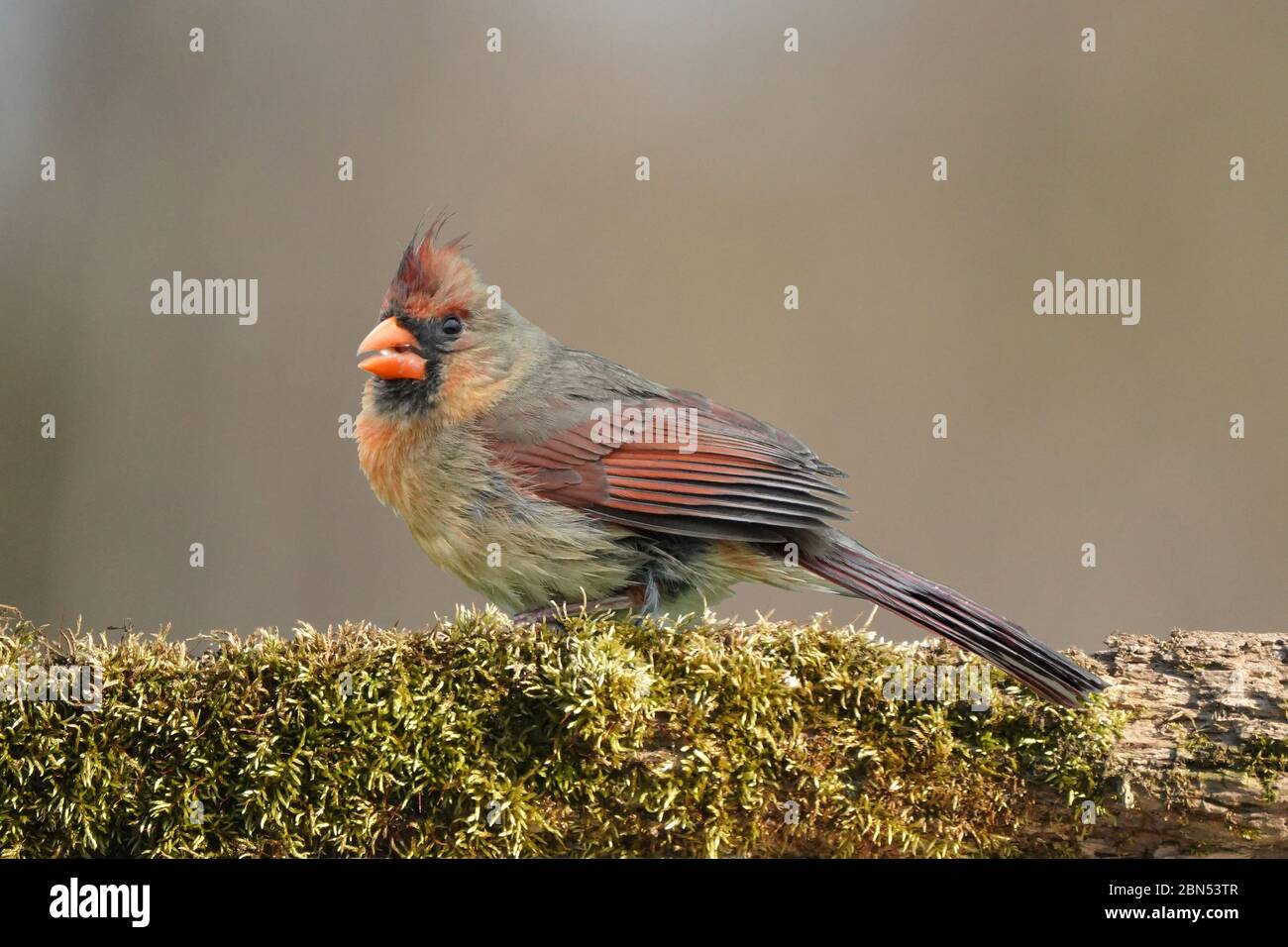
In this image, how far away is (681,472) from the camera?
3.38 meters

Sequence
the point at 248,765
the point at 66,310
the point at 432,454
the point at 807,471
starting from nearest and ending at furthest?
the point at 248,765 → the point at 807,471 → the point at 432,454 → the point at 66,310

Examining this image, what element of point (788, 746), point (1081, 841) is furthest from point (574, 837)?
point (1081, 841)

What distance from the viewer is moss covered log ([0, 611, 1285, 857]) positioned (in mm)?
2439

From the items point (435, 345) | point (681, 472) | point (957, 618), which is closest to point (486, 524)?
point (681, 472)

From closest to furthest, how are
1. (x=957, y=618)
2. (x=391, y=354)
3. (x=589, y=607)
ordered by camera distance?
(x=957, y=618) → (x=589, y=607) → (x=391, y=354)

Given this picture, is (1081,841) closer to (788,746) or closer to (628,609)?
(788,746)

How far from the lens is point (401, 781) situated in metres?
2.44

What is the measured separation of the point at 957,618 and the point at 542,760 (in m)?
1.13

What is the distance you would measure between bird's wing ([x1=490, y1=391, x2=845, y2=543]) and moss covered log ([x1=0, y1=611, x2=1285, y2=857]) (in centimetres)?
76

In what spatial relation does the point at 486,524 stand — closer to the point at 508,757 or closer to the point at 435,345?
the point at 435,345

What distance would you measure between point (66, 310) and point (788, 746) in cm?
654

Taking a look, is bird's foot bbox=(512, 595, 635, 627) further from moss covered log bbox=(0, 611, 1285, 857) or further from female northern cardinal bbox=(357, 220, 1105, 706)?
moss covered log bbox=(0, 611, 1285, 857)

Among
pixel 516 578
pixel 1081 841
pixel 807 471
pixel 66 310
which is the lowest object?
pixel 1081 841

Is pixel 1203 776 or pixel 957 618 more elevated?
pixel 957 618
